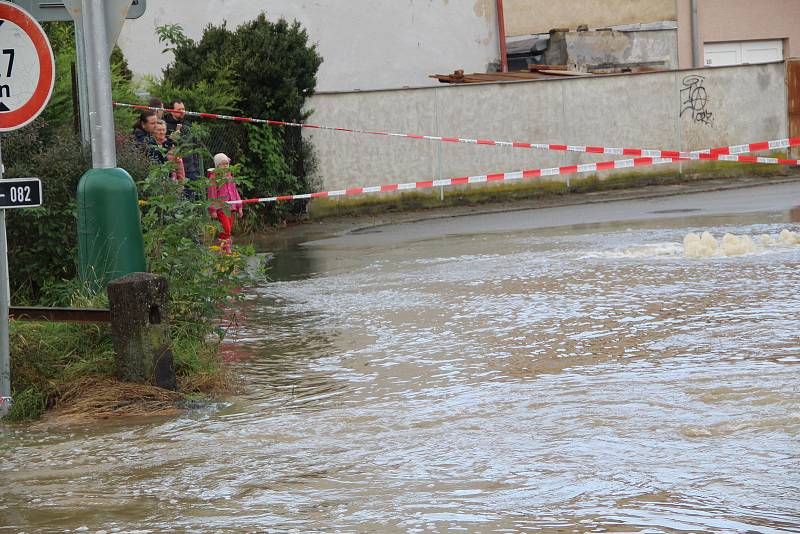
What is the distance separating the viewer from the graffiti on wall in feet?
84.4

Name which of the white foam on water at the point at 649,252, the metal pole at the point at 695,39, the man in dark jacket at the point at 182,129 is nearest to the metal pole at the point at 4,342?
the man in dark jacket at the point at 182,129

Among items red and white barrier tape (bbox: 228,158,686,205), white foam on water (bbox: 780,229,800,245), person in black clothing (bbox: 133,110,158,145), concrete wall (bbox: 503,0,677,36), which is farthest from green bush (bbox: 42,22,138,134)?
concrete wall (bbox: 503,0,677,36)

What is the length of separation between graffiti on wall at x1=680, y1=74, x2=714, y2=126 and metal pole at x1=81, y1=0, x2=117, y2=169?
18.6m

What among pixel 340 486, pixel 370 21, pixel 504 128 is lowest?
pixel 340 486

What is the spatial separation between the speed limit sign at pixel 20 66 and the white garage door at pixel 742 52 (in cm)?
2717

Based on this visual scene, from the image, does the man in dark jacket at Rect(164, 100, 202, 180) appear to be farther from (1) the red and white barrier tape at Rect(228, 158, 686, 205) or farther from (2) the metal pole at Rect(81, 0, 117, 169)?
(2) the metal pole at Rect(81, 0, 117, 169)

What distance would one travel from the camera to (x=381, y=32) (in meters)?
28.9

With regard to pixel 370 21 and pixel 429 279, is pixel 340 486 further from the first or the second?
pixel 370 21

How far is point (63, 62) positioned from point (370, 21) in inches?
606

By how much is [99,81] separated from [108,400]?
2.38 metres

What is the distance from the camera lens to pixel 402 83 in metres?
29.2

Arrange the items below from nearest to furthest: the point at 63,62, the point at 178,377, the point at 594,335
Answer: the point at 178,377
the point at 594,335
the point at 63,62

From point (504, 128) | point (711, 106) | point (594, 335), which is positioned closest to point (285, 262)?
point (594, 335)

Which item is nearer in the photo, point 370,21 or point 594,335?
point 594,335
